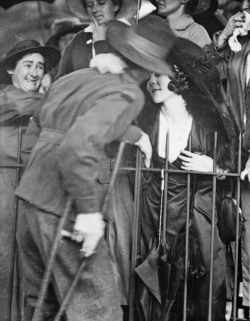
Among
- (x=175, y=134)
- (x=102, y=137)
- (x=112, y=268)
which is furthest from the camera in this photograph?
(x=175, y=134)

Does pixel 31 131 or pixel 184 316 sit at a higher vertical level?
pixel 31 131

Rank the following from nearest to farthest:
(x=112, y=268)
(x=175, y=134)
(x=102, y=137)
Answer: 1. (x=102, y=137)
2. (x=112, y=268)
3. (x=175, y=134)

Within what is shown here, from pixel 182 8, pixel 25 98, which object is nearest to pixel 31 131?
pixel 25 98

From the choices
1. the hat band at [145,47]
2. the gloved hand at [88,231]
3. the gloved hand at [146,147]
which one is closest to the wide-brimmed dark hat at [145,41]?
the hat band at [145,47]

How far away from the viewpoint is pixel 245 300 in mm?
4754

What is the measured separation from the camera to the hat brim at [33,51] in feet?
15.4

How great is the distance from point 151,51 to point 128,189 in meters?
0.84

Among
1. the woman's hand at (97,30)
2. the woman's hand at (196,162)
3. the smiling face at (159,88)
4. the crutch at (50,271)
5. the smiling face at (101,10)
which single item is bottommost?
the crutch at (50,271)

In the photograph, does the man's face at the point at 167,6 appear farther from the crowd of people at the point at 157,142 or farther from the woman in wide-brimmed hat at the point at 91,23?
the woman in wide-brimmed hat at the point at 91,23

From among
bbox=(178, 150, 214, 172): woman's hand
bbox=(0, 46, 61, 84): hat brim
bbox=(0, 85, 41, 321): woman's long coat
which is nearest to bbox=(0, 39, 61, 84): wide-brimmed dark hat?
bbox=(0, 46, 61, 84): hat brim

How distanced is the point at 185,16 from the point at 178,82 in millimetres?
445

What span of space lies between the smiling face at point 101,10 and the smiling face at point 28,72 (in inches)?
16.3

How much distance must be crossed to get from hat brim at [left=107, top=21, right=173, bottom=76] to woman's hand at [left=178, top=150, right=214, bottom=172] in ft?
1.65

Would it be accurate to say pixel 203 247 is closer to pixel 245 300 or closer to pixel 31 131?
pixel 245 300
